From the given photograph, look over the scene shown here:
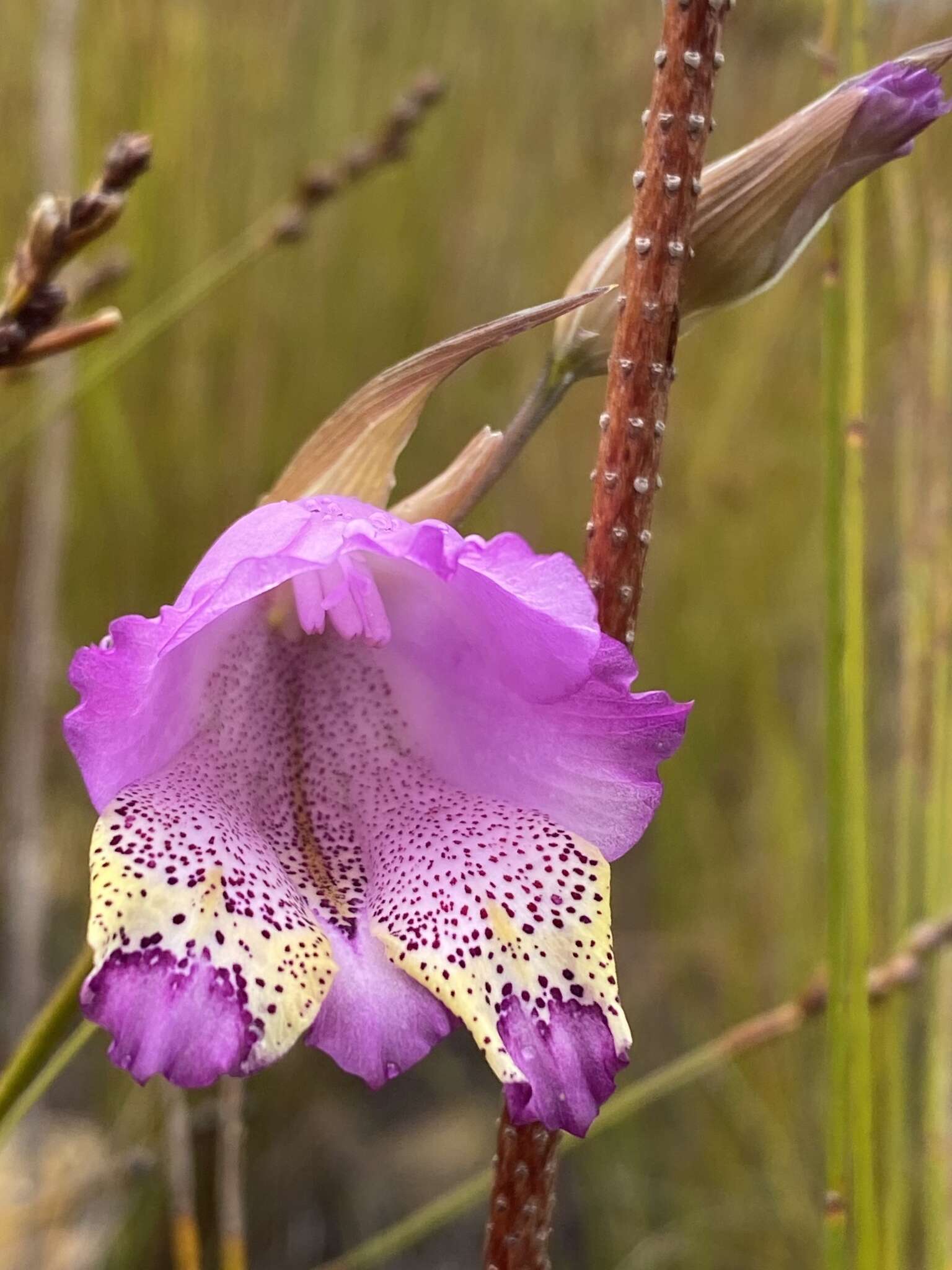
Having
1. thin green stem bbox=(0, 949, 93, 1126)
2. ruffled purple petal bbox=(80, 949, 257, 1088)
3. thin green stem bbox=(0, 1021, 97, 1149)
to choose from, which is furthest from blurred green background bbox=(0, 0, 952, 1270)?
ruffled purple petal bbox=(80, 949, 257, 1088)

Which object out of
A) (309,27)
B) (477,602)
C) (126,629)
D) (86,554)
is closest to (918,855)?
(477,602)

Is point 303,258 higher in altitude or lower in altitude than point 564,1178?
higher

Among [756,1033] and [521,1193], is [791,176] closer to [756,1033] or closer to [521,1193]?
[521,1193]

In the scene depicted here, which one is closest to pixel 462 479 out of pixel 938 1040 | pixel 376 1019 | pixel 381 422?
pixel 381 422

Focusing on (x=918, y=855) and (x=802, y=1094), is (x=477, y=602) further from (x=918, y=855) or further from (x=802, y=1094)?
(x=802, y=1094)

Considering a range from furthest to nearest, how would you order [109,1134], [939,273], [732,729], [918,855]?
[732,729], [109,1134], [918,855], [939,273]

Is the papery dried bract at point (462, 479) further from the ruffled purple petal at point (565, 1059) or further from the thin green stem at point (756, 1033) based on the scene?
the thin green stem at point (756, 1033)
